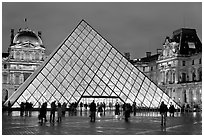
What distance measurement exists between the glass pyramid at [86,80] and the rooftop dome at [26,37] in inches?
1518

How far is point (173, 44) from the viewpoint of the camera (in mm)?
59656

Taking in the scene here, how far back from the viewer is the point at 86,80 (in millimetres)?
27219

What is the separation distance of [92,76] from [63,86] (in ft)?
8.05

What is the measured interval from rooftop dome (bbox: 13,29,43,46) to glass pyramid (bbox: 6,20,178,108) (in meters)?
38.6

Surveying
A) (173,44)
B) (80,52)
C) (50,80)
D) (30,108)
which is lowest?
(30,108)

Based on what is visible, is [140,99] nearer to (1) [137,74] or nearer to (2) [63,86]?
(1) [137,74]

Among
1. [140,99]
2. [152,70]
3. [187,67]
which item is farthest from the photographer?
[152,70]

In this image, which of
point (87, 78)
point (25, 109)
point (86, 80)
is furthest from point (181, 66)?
point (25, 109)

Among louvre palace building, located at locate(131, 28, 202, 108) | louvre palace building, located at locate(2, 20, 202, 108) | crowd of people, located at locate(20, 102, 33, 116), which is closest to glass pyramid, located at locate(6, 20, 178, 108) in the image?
louvre palace building, located at locate(2, 20, 202, 108)

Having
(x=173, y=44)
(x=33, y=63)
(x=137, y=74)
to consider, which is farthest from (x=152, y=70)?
(x=137, y=74)

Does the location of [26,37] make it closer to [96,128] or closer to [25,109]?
[25,109]

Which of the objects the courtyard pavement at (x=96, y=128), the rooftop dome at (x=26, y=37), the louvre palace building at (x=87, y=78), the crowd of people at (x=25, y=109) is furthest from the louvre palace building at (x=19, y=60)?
the courtyard pavement at (x=96, y=128)

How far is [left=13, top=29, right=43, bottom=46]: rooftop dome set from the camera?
67.3 metres

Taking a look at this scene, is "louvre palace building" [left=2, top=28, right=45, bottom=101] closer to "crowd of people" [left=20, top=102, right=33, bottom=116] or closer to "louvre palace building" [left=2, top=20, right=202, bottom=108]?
"louvre palace building" [left=2, top=20, right=202, bottom=108]
